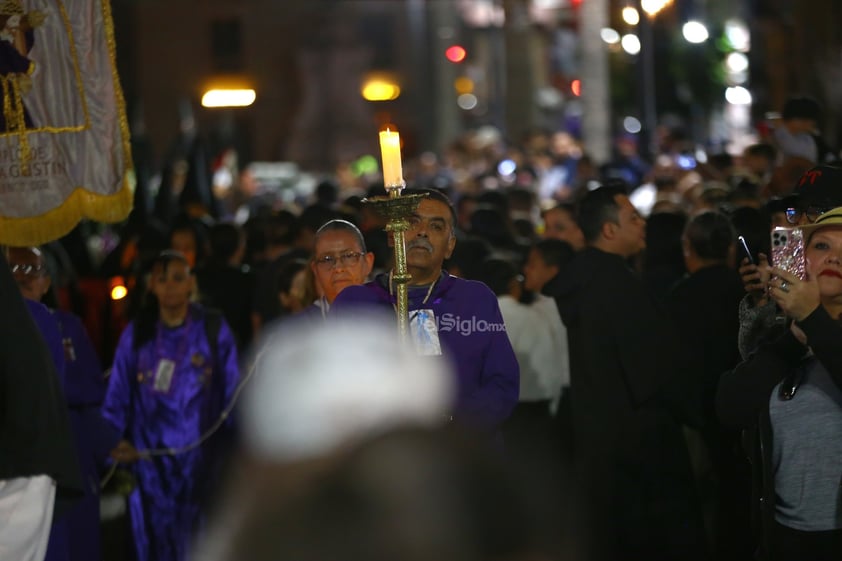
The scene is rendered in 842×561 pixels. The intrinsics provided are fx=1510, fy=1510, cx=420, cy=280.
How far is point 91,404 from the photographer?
839cm

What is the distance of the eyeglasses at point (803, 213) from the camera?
21.3 feet

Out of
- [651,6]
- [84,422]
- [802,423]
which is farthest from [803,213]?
[651,6]

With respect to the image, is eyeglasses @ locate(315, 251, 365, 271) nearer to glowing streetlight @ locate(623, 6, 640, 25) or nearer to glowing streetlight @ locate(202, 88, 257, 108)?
glowing streetlight @ locate(623, 6, 640, 25)

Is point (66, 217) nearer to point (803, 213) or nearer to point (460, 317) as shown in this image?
point (460, 317)

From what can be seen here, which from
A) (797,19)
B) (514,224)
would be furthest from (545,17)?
(514,224)

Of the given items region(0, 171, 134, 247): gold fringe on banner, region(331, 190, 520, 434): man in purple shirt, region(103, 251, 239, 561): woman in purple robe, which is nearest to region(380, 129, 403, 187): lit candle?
region(331, 190, 520, 434): man in purple shirt

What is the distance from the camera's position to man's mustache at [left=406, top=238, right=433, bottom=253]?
Answer: 6598 mm

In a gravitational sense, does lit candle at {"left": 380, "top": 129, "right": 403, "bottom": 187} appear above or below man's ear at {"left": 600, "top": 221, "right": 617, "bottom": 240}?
above

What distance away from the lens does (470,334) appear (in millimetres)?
6480

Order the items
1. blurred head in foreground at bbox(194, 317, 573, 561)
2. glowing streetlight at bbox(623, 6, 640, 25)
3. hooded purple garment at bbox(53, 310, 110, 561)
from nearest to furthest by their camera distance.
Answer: blurred head in foreground at bbox(194, 317, 573, 561)
hooded purple garment at bbox(53, 310, 110, 561)
glowing streetlight at bbox(623, 6, 640, 25)

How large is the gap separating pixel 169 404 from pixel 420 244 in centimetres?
331

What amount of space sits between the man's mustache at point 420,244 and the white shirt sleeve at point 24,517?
2.17 m

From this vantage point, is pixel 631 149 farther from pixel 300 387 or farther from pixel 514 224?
pixel 300 387

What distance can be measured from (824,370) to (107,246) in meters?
17.9
